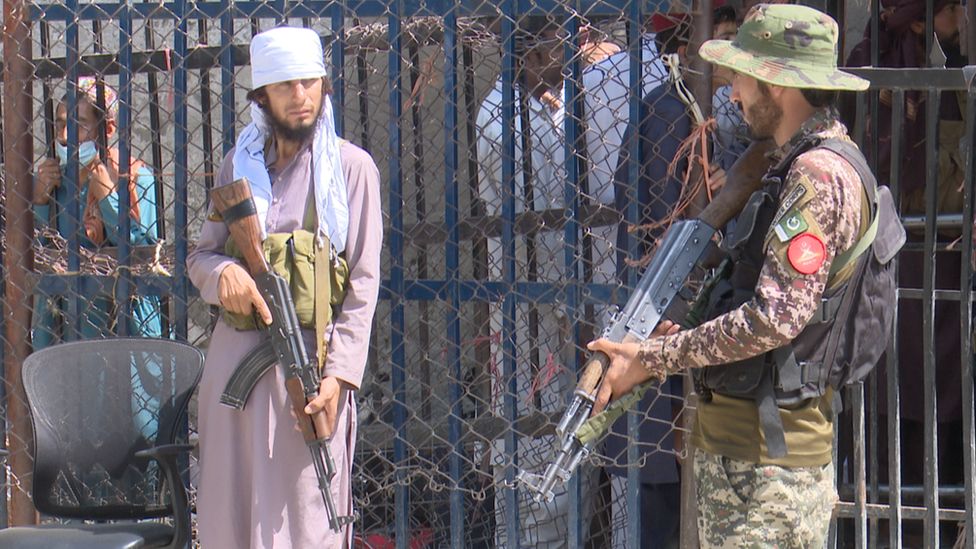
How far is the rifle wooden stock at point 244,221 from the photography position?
336 cm

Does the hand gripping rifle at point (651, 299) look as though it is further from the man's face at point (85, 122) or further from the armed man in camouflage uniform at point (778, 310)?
the man's face at point (85, 122)

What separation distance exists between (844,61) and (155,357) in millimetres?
2689

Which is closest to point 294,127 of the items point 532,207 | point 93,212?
point 532,207

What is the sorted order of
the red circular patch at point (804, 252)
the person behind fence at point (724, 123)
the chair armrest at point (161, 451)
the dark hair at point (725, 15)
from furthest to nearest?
the dark hair at point (725, 15) → the person behind fence at point (724, 123) → the chair armrest at point (161, 451) → the red circular patch at point (804, 252)

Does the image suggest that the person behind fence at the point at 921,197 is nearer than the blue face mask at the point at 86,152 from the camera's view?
Yes

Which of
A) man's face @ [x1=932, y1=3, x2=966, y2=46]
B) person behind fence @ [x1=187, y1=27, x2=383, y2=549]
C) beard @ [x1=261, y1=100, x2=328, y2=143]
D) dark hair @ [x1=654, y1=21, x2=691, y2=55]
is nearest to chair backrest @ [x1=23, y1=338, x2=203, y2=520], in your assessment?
person behind fence @ [x1=187, y1=27, x2=383, y2=549]

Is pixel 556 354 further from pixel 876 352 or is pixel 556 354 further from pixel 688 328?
pixel 876 352

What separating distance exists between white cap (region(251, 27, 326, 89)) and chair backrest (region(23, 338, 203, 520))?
3.07ft

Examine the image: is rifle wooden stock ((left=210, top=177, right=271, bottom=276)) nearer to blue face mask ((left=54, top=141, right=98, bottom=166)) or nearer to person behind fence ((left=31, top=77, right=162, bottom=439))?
person behind fence ((left=31, top=77, right=162, bottom=439))

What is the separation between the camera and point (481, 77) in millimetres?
4605

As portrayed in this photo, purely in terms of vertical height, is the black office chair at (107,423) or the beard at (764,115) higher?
the beard at (764,115)

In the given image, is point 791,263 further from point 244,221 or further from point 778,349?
point 244,221

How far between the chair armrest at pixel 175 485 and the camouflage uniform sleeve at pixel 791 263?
171cm

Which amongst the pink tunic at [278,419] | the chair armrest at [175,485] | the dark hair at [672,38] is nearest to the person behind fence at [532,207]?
the dark hair at [672,38]
